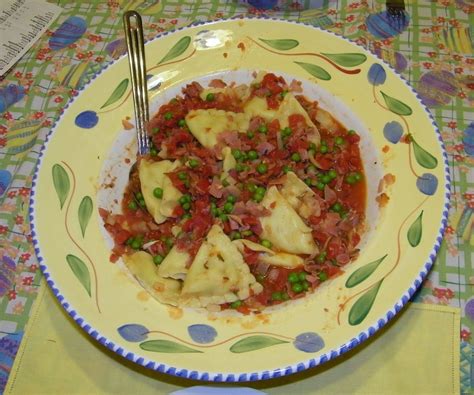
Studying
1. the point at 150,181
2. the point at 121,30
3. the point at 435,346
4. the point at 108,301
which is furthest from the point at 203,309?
the point at 121,30

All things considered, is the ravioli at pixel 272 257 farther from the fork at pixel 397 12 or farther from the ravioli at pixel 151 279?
the fork at pixel 397 12

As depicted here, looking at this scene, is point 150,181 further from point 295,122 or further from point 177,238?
point 295,122

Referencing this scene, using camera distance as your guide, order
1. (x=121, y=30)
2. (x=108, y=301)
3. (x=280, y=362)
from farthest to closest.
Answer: (x=121, y=30), (x=108, y=301), (x=280, y=362)

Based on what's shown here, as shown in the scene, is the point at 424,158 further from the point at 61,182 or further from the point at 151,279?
the point at 61,182

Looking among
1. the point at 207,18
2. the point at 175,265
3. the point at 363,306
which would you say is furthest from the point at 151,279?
the point at 207,18

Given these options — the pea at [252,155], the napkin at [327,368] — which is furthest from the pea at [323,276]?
the pea at [252,155]

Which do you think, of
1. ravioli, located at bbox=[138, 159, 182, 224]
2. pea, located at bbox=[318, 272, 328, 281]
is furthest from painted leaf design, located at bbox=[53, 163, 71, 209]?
pea, located at bbox=[318, 272, 328, 281]

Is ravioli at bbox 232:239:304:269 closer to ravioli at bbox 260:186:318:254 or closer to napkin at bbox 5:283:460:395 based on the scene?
ravioli at bbox 260:186:318:254
